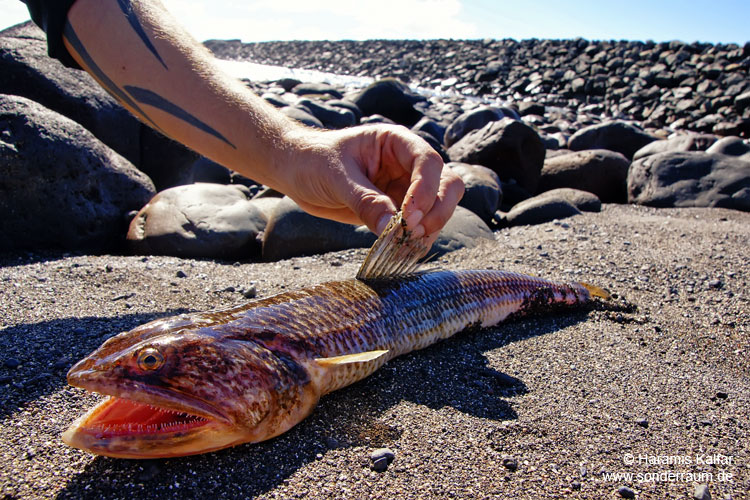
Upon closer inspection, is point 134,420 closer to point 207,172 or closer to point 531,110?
point 207,172

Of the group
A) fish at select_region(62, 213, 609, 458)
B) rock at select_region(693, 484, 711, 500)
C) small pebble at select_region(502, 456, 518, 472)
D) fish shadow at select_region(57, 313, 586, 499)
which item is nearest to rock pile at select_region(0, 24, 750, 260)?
fish at select_region(62, 213, 609, 458)

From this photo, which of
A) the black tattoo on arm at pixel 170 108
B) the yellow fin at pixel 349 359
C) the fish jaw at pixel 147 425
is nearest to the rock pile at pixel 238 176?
the black tattoo on arm at pixel 170 108

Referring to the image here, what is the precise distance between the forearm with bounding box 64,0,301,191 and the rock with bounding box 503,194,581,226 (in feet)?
14.8

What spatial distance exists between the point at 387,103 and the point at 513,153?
974 cm

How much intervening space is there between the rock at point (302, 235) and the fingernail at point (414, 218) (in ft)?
9.91

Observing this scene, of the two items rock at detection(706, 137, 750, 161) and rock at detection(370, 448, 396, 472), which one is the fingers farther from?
rock at detection(706, 137, 750, 161)

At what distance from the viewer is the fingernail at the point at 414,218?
3.07 meters

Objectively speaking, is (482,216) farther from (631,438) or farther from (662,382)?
(631,438)

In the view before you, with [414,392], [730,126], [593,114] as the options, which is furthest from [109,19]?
[593,114]

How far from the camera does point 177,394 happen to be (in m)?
2.15

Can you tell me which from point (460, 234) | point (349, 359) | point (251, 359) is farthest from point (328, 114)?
point (251, 359)

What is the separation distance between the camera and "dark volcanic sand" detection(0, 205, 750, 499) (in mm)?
2182

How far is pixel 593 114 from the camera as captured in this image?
27266 millimetres

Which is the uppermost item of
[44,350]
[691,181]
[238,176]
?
[691,181]
